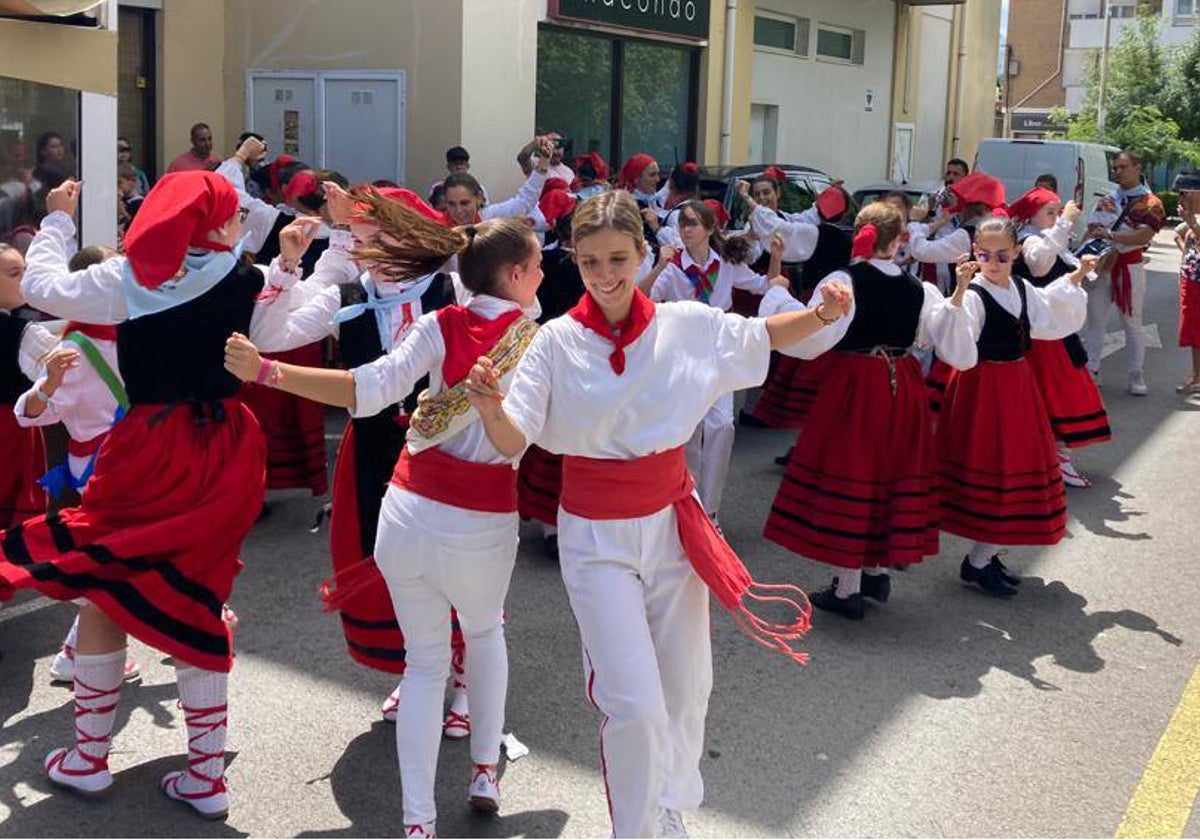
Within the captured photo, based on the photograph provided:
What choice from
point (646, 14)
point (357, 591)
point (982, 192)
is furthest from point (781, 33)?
point (357, 591)

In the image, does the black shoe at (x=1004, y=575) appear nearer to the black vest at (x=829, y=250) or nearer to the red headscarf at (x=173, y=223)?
the black vest at (x=829, y=250)

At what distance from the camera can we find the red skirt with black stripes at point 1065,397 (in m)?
7.71

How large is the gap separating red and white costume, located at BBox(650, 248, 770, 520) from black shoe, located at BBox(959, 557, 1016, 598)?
1.26 m

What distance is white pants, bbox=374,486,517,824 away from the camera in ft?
12.2

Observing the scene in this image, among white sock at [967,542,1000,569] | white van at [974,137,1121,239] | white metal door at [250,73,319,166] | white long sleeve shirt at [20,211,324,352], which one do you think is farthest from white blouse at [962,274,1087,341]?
white van at [974,137,1121,239]

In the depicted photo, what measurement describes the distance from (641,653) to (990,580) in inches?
133

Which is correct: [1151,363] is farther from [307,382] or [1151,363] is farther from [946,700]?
[307,382]

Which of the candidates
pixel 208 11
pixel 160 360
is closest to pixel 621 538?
pixel 160 360

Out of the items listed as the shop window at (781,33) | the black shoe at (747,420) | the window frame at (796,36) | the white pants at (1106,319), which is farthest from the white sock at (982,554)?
the window frame at (796,36)

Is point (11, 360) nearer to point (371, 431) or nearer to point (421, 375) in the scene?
point (371, 431)

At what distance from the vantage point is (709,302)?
705 centimetres

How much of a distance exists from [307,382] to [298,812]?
1340 millimetres

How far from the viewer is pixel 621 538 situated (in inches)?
140

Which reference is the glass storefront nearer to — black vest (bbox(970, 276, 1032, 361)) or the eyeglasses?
black vest (bbox(970, 276, 1032, 361))
